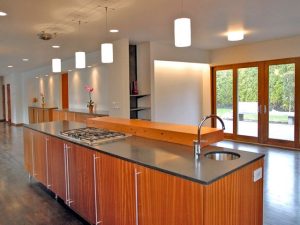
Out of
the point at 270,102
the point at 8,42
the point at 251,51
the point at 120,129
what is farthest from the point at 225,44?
the point at 8,42

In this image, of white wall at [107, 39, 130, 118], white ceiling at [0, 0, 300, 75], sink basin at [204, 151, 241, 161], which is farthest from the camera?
white wall at [107, 39, 130, 118]

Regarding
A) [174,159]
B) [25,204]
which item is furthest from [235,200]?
[25,204]

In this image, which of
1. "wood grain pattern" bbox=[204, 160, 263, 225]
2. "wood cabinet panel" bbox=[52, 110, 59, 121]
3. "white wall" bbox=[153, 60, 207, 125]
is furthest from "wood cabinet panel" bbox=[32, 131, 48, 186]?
"wood cabinet panel" bbox=[52, 110, 59, 121]

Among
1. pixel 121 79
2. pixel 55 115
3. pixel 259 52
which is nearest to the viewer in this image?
pixel 121 79

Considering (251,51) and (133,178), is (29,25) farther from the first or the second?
(251,51)

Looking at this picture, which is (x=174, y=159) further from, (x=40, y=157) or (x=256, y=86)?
(x=256, y=86)

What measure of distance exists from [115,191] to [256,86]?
18.6 feet

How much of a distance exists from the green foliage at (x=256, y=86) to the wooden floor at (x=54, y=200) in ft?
5.31

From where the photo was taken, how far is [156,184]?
1.89 metres

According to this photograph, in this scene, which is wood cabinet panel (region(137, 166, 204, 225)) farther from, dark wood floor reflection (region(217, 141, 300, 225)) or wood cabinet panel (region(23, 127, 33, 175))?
wood cabinet panel (region(23, 127, 33, 175))

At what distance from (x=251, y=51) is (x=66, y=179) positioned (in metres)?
5.69

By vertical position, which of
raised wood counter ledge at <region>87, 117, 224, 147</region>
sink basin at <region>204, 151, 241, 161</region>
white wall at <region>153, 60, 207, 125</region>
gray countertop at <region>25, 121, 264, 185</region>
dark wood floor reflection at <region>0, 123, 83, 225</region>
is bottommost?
dark wood floor reflection at <region>0, 123, 83, 225</region>

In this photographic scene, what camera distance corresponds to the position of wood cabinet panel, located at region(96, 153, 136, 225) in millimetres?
2131

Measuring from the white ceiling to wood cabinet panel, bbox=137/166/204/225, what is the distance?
8.20 ft
